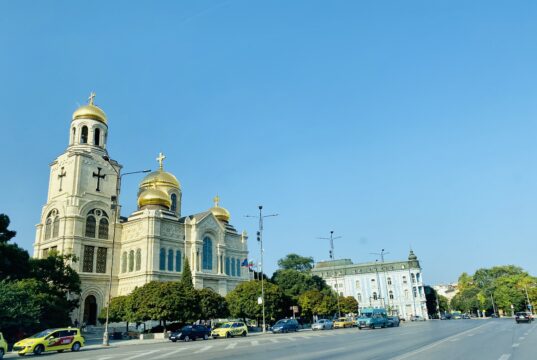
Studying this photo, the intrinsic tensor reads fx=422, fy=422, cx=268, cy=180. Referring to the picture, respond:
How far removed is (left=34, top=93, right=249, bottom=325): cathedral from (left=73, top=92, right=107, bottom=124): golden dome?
128mm

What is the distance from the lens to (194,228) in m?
60.2

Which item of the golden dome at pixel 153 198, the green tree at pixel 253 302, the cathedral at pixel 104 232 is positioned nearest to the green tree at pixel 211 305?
the green tree at pixel 253 302

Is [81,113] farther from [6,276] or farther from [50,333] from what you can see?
[50,333]

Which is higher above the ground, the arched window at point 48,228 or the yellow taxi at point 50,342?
the arched window at point 48,228

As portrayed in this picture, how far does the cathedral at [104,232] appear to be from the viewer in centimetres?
Result: 5169

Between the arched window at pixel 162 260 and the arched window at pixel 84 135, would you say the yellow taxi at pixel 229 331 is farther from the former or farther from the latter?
the arched window at pixel 84 135

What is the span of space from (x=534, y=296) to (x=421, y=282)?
72.7ft

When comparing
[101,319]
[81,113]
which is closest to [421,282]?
[101,319]

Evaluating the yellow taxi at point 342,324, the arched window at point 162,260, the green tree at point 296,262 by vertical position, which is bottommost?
the yellow taxi at point 342,324

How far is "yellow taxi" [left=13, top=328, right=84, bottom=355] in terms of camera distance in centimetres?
2328

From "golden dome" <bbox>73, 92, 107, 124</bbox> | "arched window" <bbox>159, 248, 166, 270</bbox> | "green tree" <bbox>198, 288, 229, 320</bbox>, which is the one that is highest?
"golden dome" <bbox>73, 92, 107, 124</bbox>

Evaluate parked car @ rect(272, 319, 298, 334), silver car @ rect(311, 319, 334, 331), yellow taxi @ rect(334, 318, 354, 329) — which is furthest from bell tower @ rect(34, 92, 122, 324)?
yellow taxi @ rect(334, 318, 354, 329)

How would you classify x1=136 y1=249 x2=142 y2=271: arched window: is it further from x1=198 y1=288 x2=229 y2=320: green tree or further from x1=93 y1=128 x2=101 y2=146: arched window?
x1=93 y1=128 x2=101 y2=146: arched window

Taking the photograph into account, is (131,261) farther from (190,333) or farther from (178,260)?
(190,333)
